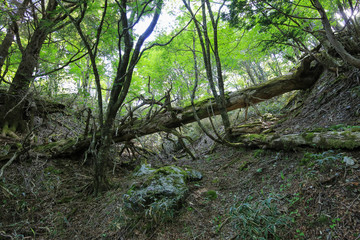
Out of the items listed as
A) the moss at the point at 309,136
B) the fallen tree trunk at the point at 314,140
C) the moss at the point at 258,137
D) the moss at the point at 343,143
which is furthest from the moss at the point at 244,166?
the moss at the point at 343,143

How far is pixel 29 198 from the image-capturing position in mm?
3807

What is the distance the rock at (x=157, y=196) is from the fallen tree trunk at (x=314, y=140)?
7.11 feet

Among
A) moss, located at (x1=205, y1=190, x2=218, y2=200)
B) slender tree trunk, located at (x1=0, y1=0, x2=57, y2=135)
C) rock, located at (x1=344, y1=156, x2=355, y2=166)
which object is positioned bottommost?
moss, located at (x1=205, y1=190, x2=218, y2=200)

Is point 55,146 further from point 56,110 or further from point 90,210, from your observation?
point 90,210

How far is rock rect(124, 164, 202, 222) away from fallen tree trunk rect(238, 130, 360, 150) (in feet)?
7.11

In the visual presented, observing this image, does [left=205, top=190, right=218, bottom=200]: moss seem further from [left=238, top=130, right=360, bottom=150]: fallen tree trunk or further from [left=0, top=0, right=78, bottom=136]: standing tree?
[left=0, top=0, right=78, bottom=136]: standing tree

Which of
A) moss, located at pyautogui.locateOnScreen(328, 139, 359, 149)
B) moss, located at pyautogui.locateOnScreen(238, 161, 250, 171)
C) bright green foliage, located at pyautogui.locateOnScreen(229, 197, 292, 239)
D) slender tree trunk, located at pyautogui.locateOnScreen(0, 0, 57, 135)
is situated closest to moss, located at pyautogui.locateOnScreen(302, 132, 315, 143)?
moss, located at pyautogui.locateOnScreen(328, 139, 359, 149)

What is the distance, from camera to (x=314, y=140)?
309 cm

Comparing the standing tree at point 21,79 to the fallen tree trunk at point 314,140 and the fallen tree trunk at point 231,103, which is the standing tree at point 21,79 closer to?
the fallen tree trunk at point 231,103

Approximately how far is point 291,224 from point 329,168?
3.51ft

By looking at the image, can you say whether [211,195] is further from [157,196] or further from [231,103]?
[231,103]

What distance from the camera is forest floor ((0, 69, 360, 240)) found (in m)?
2.03

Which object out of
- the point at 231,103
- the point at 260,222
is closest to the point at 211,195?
the point at 260,222

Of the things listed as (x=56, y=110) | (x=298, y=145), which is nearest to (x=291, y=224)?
(x=298, y=145)
